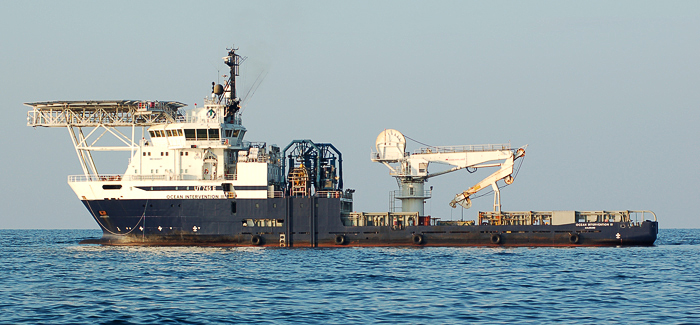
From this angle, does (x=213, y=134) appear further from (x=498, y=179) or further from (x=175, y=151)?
(x=498, y=179)

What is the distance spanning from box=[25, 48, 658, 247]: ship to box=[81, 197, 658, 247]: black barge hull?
0.06 metres

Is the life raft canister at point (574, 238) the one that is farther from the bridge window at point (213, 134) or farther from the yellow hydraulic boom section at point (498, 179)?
the bridge window at point (213, 134)

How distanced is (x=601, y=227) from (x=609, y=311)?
23.7 meters

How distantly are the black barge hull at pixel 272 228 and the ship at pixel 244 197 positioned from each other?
60 mm

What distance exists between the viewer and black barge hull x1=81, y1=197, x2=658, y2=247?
44.8 meters

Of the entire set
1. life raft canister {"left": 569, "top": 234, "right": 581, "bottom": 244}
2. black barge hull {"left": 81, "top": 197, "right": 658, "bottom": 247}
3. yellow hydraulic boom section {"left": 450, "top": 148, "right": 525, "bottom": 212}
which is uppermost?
yellow hydraulic boom section {"left": 450, "top": 148, "right": 525, "bottom": 212}

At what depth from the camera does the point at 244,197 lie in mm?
45906

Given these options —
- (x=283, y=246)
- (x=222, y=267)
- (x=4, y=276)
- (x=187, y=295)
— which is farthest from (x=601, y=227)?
(x=4, y=276)

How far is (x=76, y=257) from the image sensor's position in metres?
40.5

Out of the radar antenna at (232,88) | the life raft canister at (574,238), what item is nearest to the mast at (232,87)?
the radar antenna at (232,88)

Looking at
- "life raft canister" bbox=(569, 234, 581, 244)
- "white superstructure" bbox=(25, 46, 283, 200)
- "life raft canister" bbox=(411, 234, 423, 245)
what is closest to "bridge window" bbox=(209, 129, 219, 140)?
"white superstructure" bbox=(25, 46, 283, 200)

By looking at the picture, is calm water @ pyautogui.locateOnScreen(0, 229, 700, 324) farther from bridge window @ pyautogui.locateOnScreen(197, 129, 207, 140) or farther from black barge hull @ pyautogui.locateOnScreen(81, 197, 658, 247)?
bridge window @ pyautogui.locateOnScreen(197, 129, 207, 140)

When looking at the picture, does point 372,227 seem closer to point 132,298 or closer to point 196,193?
point 196,193

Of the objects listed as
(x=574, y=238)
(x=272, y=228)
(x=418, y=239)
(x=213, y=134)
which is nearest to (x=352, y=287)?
(x=418, y=239)
